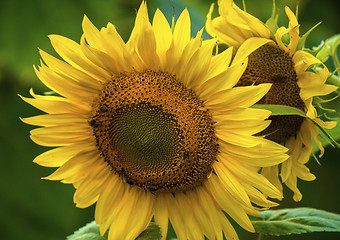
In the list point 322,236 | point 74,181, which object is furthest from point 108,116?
point 322,236

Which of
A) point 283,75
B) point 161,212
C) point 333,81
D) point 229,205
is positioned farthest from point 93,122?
point 333,81

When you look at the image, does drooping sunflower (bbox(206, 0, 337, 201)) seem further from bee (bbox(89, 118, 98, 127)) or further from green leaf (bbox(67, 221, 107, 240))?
green leaf (bbox(67, 221, 107, 240))

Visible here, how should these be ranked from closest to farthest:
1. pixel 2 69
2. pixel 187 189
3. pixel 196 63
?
pixel 196 63
pixel 187 189
pixel 2 69

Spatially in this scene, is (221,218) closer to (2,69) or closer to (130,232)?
(130,232)

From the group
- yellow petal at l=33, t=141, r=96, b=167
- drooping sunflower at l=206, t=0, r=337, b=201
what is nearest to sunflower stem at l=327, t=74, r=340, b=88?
drooping sunflower at l=206, t=0, r=337, b=201

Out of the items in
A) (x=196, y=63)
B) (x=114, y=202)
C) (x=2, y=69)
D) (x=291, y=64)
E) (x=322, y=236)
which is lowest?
(x=322, y=236)

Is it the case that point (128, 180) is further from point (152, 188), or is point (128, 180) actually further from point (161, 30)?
point (161, 30)
